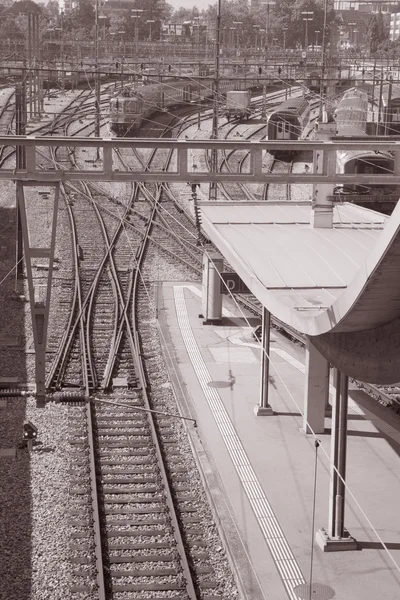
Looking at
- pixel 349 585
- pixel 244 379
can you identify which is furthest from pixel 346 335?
pixel 244 379

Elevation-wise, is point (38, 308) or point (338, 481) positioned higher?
point (38, 308)

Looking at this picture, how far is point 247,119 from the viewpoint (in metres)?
47.5

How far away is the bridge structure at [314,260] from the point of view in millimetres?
6660

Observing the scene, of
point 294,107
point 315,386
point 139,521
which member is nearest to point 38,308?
point 139,521

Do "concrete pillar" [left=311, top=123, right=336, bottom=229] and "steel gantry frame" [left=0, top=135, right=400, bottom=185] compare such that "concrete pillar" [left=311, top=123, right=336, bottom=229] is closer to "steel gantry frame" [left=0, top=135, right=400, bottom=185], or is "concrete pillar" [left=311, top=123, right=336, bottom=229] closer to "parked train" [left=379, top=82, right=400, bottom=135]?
"steel gantry frame" [left=0, top=135, right=400, bottom=185]

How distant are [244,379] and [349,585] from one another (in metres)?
6.23

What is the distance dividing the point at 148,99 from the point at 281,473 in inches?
1349

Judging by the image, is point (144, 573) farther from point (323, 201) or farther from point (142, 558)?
point (323, 201)

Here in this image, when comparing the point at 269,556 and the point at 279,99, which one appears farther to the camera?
the point at 279,99

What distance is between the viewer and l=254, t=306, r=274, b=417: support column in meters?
12.6

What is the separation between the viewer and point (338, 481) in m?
9.25

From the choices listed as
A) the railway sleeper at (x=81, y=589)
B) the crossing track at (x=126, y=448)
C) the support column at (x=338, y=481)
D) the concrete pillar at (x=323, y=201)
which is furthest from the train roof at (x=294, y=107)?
the railway sleeper at (x=81, y=589)

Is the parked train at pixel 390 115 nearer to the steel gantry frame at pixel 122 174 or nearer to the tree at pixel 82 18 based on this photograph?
the steel gantry frame at pixel 122 174

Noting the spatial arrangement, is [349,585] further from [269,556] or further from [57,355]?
[57,355]
